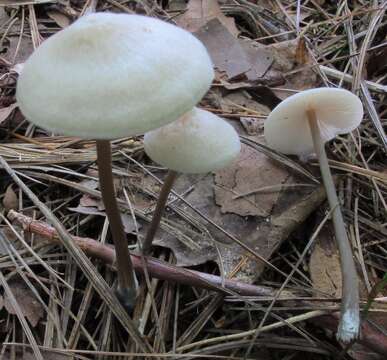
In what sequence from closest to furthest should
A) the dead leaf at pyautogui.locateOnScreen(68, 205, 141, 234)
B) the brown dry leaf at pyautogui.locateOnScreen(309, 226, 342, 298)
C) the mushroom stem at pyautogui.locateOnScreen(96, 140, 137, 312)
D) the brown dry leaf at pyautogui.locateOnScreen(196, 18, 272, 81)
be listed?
the mushroom stem at pyautogui.locateOnScreen(96, 140, 137, 312), the brown dry leaf at pyautogui.locateOnScreen(309, 226, 342, 298), the dead leaf at pyautogui.locateOnScreen(68, 205, 141, 234), the brown dry leaf at pyautogui.locateOnScreen(196, 18, 272, 81)

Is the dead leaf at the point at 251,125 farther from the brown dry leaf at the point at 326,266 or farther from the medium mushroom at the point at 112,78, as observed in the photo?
the medium mushroom at the point at 112,78

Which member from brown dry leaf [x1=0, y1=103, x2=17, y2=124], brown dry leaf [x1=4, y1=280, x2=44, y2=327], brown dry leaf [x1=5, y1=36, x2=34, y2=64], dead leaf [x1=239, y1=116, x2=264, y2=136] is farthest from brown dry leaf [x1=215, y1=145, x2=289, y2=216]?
brown dry leaf [x1=5, y1=36, x2=34, y2=64]

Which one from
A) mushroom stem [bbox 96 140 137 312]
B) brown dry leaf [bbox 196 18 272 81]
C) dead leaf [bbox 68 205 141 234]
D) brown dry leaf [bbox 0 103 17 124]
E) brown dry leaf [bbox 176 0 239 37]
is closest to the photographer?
mushroom stem [bbox 96 140 137 312]

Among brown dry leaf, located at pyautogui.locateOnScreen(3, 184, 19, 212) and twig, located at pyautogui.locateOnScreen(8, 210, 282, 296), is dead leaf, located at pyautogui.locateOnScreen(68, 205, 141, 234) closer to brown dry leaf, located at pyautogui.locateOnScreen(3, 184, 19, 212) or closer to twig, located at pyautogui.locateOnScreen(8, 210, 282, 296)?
twig, located at pyautogui.locateOnScreen(8, 210, 282, 296)

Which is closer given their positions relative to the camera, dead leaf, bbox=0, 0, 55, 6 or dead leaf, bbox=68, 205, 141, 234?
dead leaf, bbox=68, 205, 141, 234

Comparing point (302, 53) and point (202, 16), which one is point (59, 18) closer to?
point (202, 16)

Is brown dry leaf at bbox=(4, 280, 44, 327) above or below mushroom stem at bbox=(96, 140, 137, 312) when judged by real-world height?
below

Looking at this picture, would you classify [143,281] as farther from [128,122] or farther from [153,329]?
[128,122]
